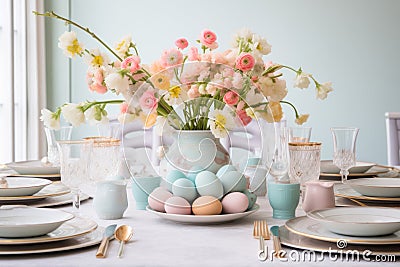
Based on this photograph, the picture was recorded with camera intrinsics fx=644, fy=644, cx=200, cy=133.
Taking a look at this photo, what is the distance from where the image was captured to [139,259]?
45.0 inches

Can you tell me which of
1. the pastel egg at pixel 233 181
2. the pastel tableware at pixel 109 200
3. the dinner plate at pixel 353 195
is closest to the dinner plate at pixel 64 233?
the pastel tableware at pixel 109 200

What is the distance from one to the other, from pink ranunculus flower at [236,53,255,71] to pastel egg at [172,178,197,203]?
334 mm

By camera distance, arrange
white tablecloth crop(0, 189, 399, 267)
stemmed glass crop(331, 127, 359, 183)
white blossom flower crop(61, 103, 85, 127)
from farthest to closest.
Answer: stemmed glass crop(331, 127, 359, 183) → white blossom flower crop(61, 103, 85, 127) → white tablecloth crop(0, 189, 399, 267)

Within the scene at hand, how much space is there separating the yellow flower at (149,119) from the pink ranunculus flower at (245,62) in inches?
9.8

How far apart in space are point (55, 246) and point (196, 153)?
524 mm

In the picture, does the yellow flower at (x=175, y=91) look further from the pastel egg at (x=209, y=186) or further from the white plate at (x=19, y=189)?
the white plate at (x=19, y=189)

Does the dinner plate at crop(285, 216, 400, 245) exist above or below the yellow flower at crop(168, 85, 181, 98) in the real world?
below

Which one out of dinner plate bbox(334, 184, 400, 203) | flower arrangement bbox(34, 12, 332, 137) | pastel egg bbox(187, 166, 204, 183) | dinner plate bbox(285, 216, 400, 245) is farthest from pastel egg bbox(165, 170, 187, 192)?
dinner plate bbox(334, 184, 400, 203)

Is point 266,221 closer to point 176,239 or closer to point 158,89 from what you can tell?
point 176,239

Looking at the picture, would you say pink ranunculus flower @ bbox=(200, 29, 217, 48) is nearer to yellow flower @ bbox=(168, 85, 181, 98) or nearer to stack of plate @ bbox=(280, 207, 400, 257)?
yellow flower @ bbox=(168, 85, 181, 98)

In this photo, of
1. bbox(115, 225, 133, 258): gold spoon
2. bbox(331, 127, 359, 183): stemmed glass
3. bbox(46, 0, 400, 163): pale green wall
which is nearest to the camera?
bbox(115, 225, 133, 258): gold spoon

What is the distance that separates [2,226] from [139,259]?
264 millimetres

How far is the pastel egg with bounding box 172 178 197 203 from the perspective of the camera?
1503 mm

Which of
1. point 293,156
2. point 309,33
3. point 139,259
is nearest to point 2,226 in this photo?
point 139,259
